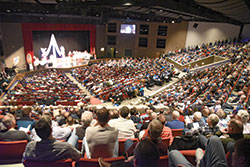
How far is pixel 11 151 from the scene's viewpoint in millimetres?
2859

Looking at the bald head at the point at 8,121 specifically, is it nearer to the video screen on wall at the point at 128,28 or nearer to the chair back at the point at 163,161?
the chair back at the point at 163,161

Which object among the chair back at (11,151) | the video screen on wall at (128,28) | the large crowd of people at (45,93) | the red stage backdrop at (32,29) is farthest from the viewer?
the video screen on wall at (128,28)

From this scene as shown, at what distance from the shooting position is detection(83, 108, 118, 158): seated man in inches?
91.0

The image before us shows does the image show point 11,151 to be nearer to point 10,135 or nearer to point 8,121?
point 10,135

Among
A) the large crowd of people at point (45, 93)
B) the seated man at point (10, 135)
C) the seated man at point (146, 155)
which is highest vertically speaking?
the seated man at point (146, 155)

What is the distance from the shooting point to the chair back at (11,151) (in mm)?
2766

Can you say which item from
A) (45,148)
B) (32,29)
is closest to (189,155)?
(45,148)

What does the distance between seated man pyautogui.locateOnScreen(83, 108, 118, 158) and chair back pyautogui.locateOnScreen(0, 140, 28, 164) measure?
117 cm

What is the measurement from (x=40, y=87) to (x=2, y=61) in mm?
6215

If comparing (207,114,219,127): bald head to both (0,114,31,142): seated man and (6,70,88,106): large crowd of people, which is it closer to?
(0,114,31,142): seated man

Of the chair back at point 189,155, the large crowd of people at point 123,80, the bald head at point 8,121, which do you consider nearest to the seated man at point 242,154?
the chair back at point 189,155

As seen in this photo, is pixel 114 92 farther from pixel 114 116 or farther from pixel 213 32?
pixel 213 32

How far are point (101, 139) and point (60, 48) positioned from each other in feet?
68.4

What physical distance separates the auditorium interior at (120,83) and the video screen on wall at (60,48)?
117 mm
